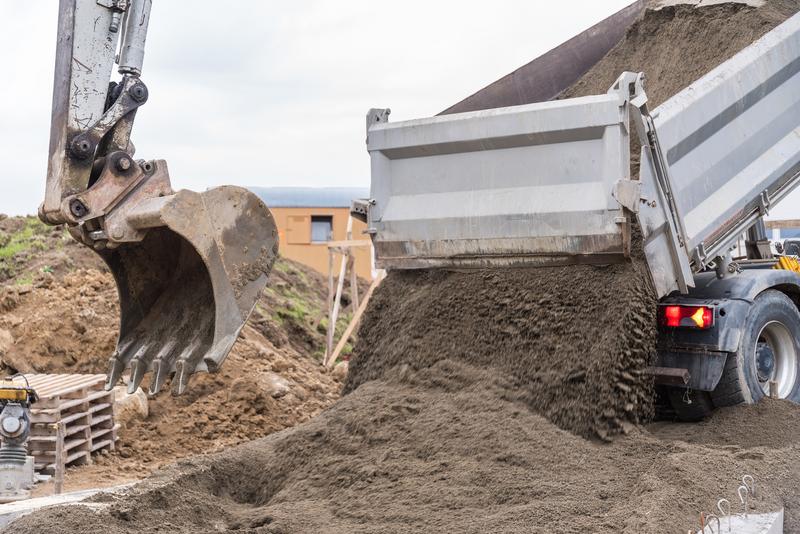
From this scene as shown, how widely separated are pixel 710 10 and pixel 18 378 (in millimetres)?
6852

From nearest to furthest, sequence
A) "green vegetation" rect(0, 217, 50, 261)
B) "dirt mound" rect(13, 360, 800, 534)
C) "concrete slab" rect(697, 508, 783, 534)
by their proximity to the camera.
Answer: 1. "concrete slab" rect(697, 508, 783, 534)
2. "dirt mound" rect(13, 360, 800, 534)
3. "green vegetation" rect(0, 217, 50, 261)

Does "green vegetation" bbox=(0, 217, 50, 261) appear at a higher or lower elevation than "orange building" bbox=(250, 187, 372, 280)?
lower

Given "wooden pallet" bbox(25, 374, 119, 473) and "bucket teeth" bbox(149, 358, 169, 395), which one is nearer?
"bucket teeth" bbox(149, 358, 169, 395)

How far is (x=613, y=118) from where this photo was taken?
5.11 m

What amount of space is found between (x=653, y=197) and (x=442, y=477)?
1.96m

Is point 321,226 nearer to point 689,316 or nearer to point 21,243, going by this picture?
point 21,243

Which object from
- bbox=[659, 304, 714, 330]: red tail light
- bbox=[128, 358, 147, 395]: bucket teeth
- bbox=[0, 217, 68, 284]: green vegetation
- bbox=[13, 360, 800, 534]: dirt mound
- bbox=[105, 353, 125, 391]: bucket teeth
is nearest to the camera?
bbox=[13, 360, 800, 534]: dirt mound

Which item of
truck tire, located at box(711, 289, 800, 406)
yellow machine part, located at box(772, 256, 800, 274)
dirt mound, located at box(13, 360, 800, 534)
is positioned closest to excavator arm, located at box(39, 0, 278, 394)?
dirt mound, located at box(13, 360, 800, 534)

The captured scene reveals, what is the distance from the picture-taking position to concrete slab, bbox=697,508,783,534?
368cm

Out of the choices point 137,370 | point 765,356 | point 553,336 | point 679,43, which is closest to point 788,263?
point 765,356

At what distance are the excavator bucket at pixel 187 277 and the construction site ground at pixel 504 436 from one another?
0.67 meters

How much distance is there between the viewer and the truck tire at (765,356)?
18.1ft

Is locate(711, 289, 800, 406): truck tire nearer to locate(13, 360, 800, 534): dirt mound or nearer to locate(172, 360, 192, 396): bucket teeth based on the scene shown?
locate(13, 360, 800, 534): dirt mound

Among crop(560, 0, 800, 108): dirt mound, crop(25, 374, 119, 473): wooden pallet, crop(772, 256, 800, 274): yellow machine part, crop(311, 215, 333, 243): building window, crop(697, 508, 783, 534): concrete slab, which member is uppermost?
crop(560, 0, 800, 108): dirt mound
